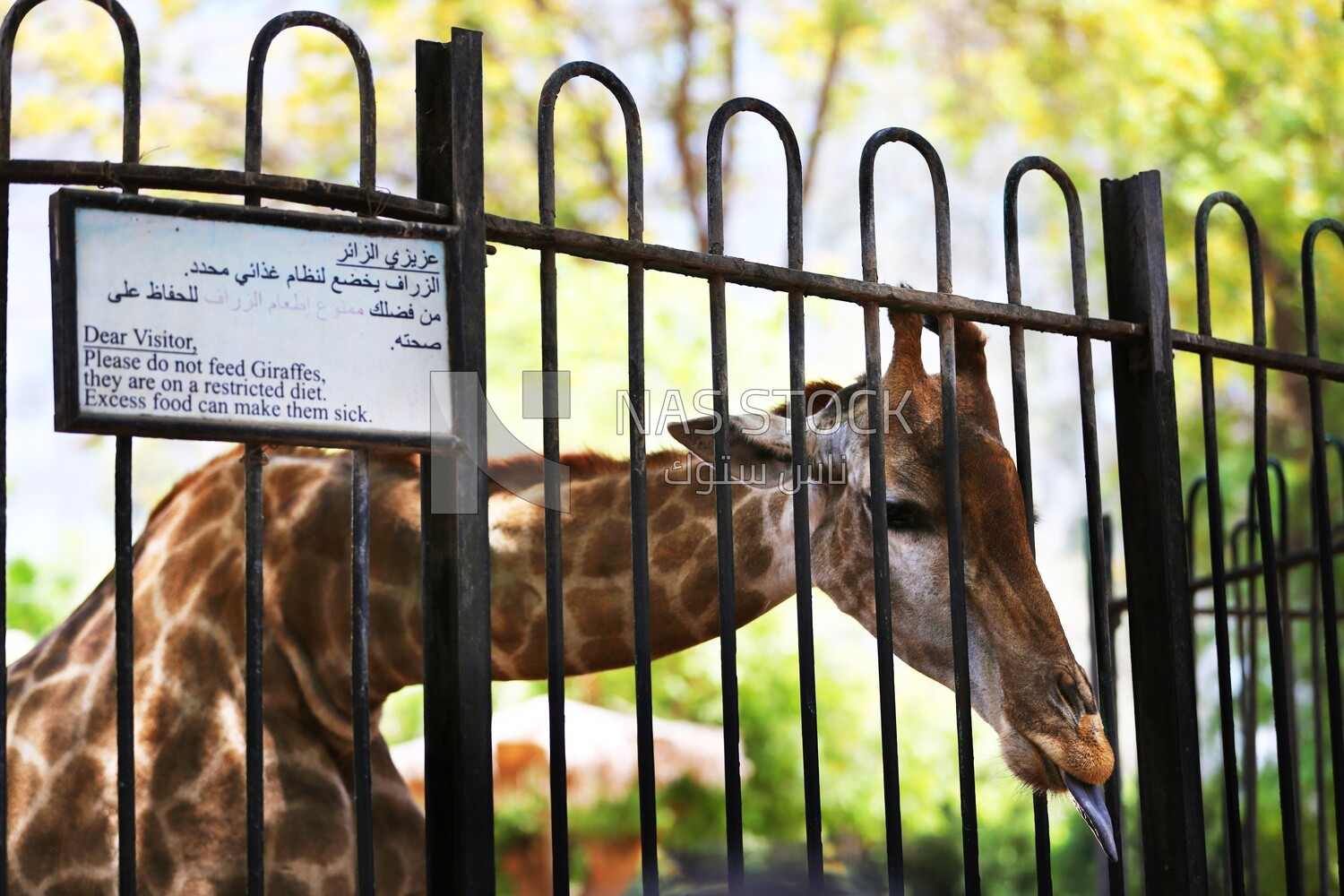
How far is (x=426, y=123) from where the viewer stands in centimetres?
266

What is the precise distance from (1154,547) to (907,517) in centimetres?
61

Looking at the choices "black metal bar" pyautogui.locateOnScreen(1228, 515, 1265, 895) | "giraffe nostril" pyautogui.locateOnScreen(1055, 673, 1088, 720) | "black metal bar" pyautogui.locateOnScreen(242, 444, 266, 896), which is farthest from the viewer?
"black metal bar" pyautogui.locateOnScreen(1228, 515, 1265, 895)

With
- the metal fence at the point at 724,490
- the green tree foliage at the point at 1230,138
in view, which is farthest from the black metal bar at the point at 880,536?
the green tree foliage at the point at 1230,138

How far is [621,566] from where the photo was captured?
401 centimetres

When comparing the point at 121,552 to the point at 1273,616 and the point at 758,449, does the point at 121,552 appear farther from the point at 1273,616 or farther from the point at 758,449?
the point at 1273,616

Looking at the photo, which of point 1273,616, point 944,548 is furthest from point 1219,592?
point 944,548

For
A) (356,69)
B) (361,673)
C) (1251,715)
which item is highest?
(356,69)

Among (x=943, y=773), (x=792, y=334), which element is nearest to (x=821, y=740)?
(x=943, y=773)

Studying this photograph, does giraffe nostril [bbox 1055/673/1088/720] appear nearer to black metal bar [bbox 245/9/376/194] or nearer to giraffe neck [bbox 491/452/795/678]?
giraffe neck [bbox 491/452/795/678]

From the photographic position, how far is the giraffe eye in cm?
356

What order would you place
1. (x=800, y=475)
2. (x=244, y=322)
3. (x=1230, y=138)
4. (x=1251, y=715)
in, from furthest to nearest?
(x=1230, y=138)
(x=1251, y=715)
(x=800, y=475)
(x=244, y=322)

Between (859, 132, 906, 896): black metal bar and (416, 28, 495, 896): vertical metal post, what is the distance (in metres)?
0.81

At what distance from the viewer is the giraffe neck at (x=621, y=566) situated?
392 cm

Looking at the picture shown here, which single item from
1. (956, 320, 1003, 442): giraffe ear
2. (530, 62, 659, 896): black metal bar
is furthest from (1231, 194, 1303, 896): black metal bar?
(530, 62, 659, 896): black metal bar
